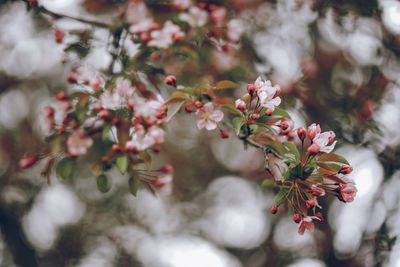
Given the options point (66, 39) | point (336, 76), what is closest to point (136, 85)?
point (66, 39)

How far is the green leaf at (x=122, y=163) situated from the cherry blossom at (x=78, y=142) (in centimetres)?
14

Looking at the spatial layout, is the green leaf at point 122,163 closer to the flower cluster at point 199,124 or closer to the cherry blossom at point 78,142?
the flower cluster at point 199,124

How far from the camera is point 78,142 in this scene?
1.09 meters

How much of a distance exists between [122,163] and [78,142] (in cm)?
19

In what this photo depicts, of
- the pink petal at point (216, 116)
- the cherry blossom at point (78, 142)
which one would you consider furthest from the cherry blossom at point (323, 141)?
the cherry blossom at point (78, 142)

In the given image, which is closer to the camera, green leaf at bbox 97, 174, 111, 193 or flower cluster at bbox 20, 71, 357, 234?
flower cluster at bbox 20, 71, 357, 234

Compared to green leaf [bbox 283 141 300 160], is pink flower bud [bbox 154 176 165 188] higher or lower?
lower

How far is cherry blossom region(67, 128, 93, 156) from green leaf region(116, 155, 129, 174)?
141 mm

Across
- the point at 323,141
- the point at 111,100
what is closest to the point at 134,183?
the point at 111,100

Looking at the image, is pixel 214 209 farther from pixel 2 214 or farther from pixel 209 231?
pixel 2 214

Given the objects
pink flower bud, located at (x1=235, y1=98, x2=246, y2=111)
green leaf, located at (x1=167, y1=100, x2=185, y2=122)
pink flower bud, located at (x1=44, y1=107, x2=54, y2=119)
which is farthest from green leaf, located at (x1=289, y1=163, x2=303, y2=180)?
pink flower bud, located at (x1=44, y1=107, x2=54, y2=119)

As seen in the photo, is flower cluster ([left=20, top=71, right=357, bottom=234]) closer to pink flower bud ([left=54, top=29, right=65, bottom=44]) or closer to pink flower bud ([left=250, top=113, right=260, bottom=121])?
pink flower bud ([left=250, top=113, right=260, bottom=121])

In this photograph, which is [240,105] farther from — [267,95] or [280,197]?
[280,197]

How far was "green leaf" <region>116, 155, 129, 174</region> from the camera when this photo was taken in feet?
3.31
